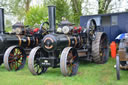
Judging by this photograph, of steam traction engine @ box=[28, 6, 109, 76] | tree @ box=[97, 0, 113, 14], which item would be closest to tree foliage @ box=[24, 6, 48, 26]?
tree @ box=[97, 0, 113, 14]

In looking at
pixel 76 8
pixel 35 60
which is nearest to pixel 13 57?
pixel 35 60

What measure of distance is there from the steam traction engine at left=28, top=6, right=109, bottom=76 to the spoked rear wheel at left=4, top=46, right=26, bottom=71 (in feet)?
2.27

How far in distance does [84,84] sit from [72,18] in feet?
39.2

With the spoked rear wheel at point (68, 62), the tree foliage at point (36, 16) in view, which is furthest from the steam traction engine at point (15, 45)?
the tree foliage at point (36, 16)

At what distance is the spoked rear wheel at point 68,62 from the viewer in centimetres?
481

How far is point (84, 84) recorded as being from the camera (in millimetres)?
4316

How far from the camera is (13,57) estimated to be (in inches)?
241

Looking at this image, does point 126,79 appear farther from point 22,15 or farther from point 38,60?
point 22,15

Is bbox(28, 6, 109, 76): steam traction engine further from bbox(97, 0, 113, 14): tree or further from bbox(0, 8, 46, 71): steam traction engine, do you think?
bbox(97, 0, 113, 14): tree

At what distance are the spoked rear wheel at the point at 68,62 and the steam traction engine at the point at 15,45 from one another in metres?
1.90

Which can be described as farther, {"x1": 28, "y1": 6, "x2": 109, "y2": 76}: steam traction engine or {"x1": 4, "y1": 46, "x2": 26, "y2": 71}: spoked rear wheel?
{"x1": 4, "y1": 46, "x2": 26, "y2": 71}: spoked rear wheel

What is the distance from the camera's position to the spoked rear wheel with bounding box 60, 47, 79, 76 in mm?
4812

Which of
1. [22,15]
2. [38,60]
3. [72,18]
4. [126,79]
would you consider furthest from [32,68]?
[22,15]

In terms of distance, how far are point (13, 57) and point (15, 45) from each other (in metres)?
0.67
